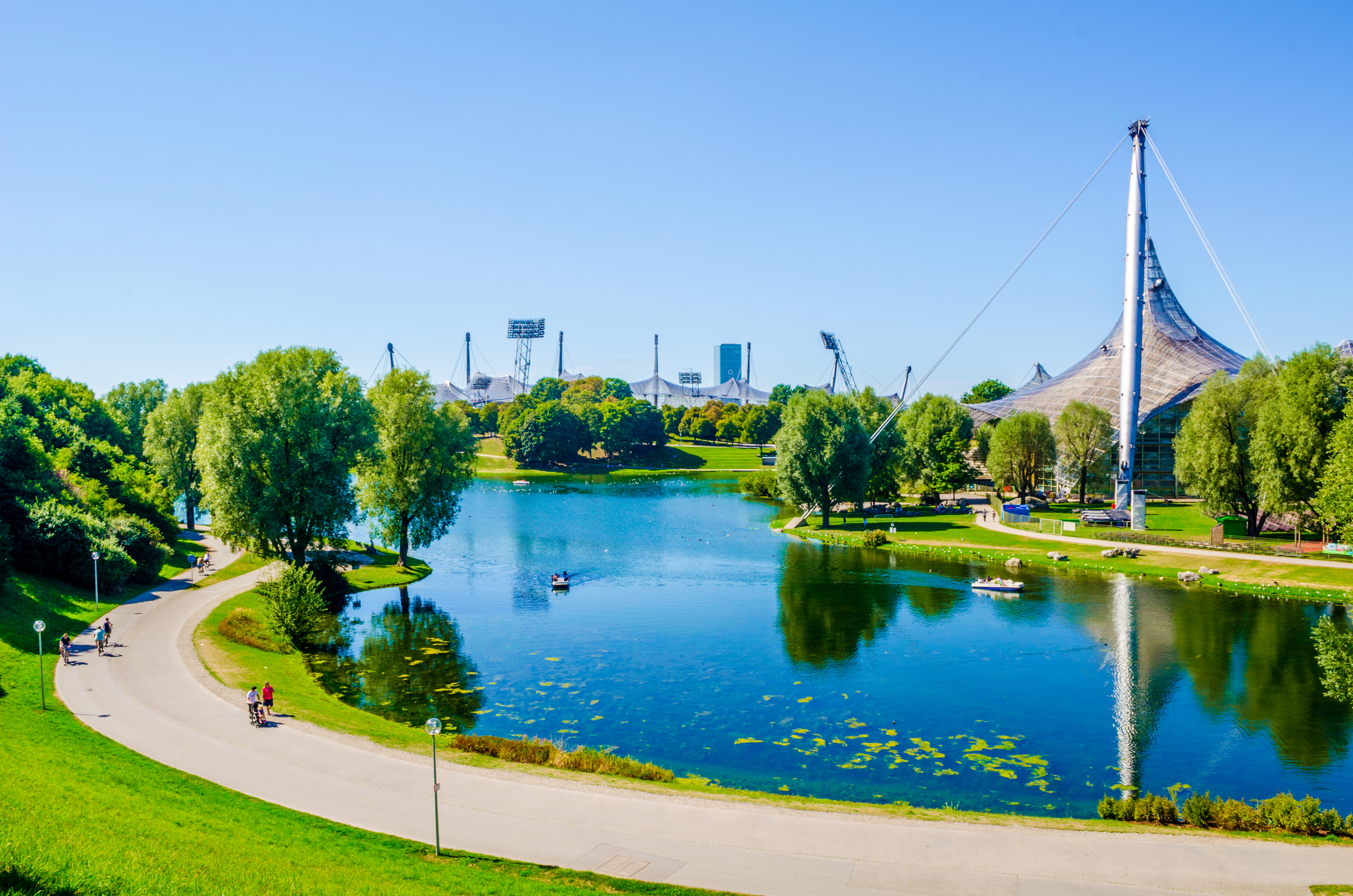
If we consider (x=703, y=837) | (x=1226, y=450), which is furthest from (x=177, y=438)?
(x=1226, y=450)

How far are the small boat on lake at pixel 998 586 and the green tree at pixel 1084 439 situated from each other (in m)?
42.3

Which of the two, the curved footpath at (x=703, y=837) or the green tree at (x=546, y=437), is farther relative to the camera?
the green tree at (x=546, y=437)

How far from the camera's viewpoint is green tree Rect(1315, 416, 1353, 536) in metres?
29.2

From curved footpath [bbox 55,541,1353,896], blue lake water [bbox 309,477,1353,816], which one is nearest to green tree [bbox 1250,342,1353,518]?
blue lake water [bbox 309,477,1353,816]

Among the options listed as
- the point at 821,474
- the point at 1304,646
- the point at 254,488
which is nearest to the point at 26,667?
the point at 254,488

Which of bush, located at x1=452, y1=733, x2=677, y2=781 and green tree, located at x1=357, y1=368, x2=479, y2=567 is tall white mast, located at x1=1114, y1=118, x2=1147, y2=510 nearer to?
green tree, located at x1=357, y1=368, x2=479, y2=567

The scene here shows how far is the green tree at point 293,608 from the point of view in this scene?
36.6 metres

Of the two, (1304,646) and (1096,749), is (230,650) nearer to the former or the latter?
(1096,749)

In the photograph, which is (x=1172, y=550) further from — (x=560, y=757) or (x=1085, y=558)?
(x=560, y=757)

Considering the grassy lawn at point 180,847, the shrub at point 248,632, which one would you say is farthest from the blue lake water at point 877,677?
the grassy lawn at point 180,847

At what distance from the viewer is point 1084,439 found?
3415 inches

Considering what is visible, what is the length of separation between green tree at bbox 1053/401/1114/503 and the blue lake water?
36.6m

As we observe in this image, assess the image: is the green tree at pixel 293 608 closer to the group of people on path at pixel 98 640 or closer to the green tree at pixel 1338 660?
the group of people on path at pixel 98 640

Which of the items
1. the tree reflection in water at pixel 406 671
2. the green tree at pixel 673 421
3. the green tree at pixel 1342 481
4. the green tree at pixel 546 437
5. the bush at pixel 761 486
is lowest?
the tree reflection in water at pixel 406 671
